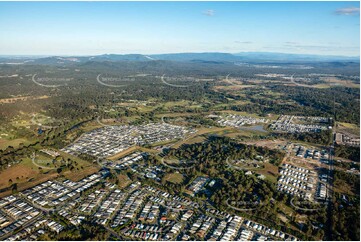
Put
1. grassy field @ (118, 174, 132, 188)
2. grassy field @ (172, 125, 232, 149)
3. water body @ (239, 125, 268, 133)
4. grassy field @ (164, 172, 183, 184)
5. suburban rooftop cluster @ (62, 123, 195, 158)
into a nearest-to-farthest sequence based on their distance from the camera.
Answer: grassy field @ (118, 174, 132, 188) < grassy field @ (164, 172, 183, 184) < suburban rooftop cluster @ (62, 123, 195, 158) < grassy field @ (172, 125, 232, 149) < water body @ (239, 125, 268, 133)

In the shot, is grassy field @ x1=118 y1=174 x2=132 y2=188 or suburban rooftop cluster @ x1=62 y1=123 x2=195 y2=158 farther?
suburban rooftop cluster @ x1=62 y1=123 x2=195 y2=158

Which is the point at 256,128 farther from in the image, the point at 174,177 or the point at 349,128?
the point at 174,177

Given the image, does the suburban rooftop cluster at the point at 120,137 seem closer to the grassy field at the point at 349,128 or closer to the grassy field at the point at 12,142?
the grassy field at the point at 12,142

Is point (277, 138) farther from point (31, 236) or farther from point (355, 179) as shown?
point (31, 236)

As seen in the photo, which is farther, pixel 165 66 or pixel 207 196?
pixel 165 66

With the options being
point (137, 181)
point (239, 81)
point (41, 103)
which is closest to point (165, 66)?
point (239, 81)

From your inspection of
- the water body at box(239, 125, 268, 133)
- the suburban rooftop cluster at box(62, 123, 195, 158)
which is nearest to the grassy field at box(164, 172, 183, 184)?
the suburban rooftop cluster at box(62, 123, 195, 158)

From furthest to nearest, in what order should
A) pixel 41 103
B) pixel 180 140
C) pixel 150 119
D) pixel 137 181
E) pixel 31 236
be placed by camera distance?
pixel 41 103 < pixel 150 119 < pixel 180 140 < pixel 137 181 < pixel 31 236

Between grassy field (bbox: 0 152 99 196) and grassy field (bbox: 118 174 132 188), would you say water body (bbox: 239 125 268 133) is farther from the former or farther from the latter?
grassy field (bbox: 0 152 99 196)

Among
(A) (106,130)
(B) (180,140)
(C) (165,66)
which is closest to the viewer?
(B) (180,140)

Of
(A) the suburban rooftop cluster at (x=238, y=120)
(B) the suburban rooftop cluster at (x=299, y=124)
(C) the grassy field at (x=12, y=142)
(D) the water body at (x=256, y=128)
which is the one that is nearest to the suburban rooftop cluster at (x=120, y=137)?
(C) the grassy field at (x=12, y=142)
